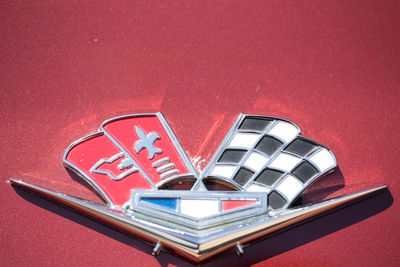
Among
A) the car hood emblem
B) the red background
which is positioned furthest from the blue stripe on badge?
the red background

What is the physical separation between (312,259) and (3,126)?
1205 millimetres

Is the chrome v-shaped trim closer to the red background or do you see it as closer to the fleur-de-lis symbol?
the red background

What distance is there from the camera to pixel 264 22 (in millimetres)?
1678

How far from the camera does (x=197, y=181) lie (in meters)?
1.44

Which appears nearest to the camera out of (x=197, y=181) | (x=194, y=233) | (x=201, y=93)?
(x=194, y=233)

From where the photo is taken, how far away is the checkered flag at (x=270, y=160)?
4.75 ft

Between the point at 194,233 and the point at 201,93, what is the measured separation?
1.82 ft

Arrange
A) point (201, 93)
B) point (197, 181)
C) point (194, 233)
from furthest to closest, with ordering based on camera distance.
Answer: point (201, 93) → point (197, 181) → point (194, 233)

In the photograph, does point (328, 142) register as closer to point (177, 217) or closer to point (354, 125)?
point (354, 125)

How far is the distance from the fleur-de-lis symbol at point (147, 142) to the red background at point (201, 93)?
10cm

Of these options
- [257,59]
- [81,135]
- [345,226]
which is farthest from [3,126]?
[345,226]

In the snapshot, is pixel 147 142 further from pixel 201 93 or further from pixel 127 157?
pixel 201 93

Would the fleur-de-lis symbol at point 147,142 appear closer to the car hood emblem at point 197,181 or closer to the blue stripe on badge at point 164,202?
the car hood emblem at point 197,181

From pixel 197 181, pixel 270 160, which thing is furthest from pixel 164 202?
pixel 270 160
